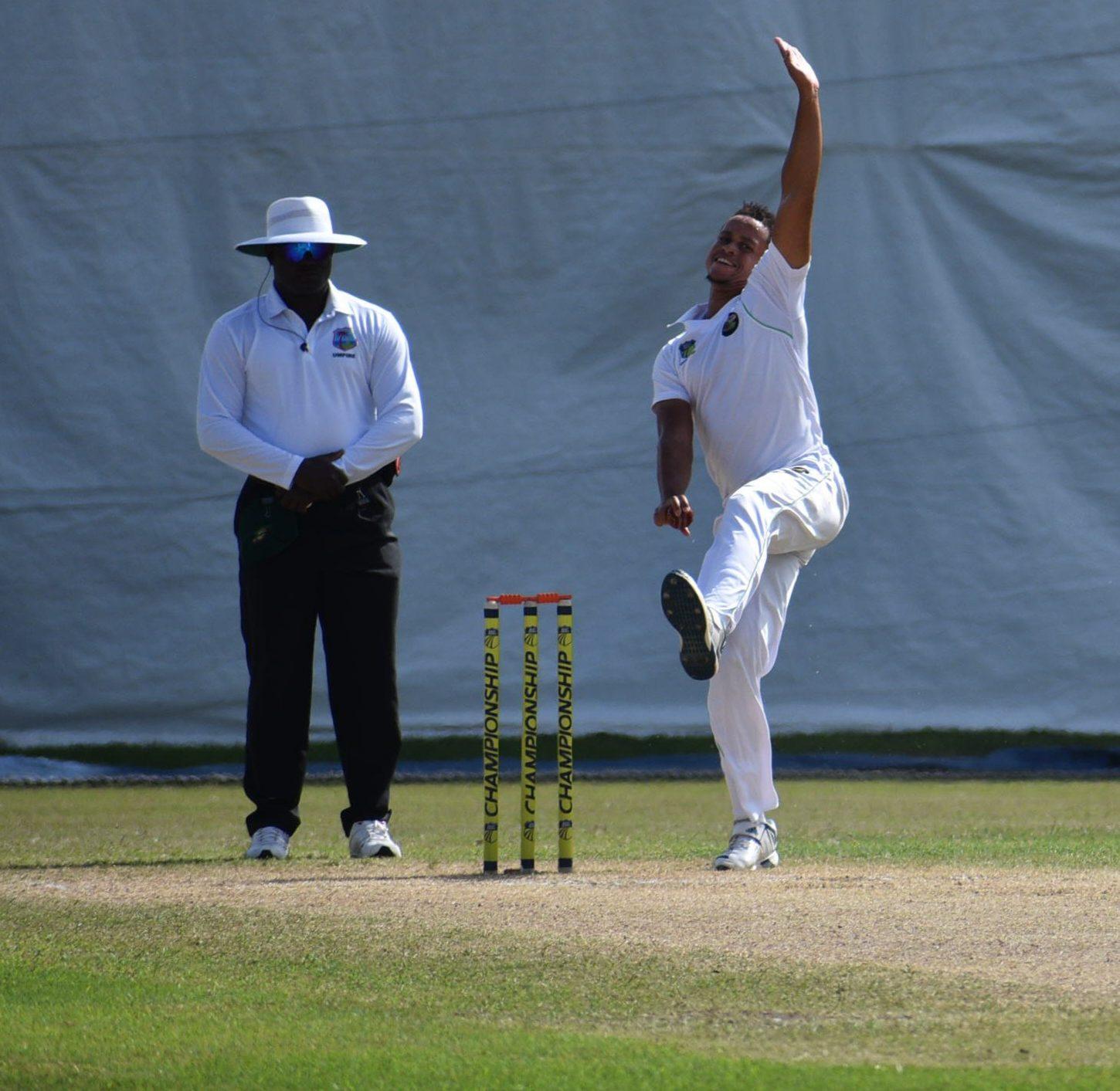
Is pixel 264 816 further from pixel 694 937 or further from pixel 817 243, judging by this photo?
pixel 817 243

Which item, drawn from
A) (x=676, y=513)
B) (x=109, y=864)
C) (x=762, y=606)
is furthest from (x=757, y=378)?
(x=109, y=864)

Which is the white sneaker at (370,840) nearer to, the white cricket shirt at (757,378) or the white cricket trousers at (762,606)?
the white cricket trousers at (762,606)

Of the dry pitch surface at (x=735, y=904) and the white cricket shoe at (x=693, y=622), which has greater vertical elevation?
the white cricket shoe at (x=693, y=622)

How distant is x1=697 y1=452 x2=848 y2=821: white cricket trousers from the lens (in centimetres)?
443

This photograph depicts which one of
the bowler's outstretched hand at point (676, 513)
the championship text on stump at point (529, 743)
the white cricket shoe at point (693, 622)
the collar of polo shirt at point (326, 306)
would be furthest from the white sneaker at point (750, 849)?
the collar of polo shirt at point (326, 306)

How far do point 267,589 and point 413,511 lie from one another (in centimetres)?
292

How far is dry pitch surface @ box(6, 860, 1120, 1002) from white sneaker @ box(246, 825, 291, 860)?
150 mm

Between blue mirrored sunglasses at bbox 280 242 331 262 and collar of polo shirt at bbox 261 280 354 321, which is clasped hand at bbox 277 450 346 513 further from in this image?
blue mirrored sunglasses at bbox 280 242 331 262

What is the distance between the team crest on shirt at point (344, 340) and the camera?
4.88m

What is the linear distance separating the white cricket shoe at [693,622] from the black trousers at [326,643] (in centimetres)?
102

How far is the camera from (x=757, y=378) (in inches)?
180

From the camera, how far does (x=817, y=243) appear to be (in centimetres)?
766

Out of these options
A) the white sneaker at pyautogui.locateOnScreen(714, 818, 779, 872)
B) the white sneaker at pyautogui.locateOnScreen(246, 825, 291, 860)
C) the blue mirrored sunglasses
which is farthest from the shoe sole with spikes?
the blue mirrored sunglasses

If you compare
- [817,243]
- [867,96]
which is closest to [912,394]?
[817,243]
